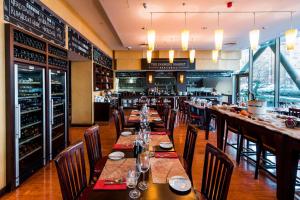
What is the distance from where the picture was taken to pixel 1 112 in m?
3.09

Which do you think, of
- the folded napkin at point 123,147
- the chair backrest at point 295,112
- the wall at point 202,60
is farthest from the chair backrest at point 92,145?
the wall at point 202,60

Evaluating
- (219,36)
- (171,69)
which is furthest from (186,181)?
(171,69)

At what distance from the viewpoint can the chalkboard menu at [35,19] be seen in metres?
3.28

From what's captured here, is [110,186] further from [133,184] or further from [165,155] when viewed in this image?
[165,155]

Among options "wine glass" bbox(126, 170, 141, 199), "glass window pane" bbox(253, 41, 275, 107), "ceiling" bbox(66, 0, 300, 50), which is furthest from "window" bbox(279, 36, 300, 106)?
"wine glass" bbox(126, 170, 141, 199)

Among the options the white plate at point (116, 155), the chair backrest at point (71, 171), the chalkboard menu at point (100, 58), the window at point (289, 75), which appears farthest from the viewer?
the chalkboard menu at point (100, 58)

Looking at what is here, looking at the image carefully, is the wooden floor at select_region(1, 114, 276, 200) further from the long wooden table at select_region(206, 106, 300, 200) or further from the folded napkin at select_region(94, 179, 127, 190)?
the folded napkin at select_region(94, 179, 127, 190)

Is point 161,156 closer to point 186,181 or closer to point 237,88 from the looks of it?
point 186,181

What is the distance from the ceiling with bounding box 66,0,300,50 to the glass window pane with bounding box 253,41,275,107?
3.50 ft

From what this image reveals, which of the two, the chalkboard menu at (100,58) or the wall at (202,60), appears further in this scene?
the wall at (202,60)

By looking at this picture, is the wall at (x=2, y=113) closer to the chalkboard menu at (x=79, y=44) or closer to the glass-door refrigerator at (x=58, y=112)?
the glass-door refrigerator at (x=58, y=112)

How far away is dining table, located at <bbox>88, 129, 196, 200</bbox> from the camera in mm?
1510

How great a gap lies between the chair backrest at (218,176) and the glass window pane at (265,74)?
8512 millimetres

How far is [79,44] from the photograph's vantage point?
6.40m
